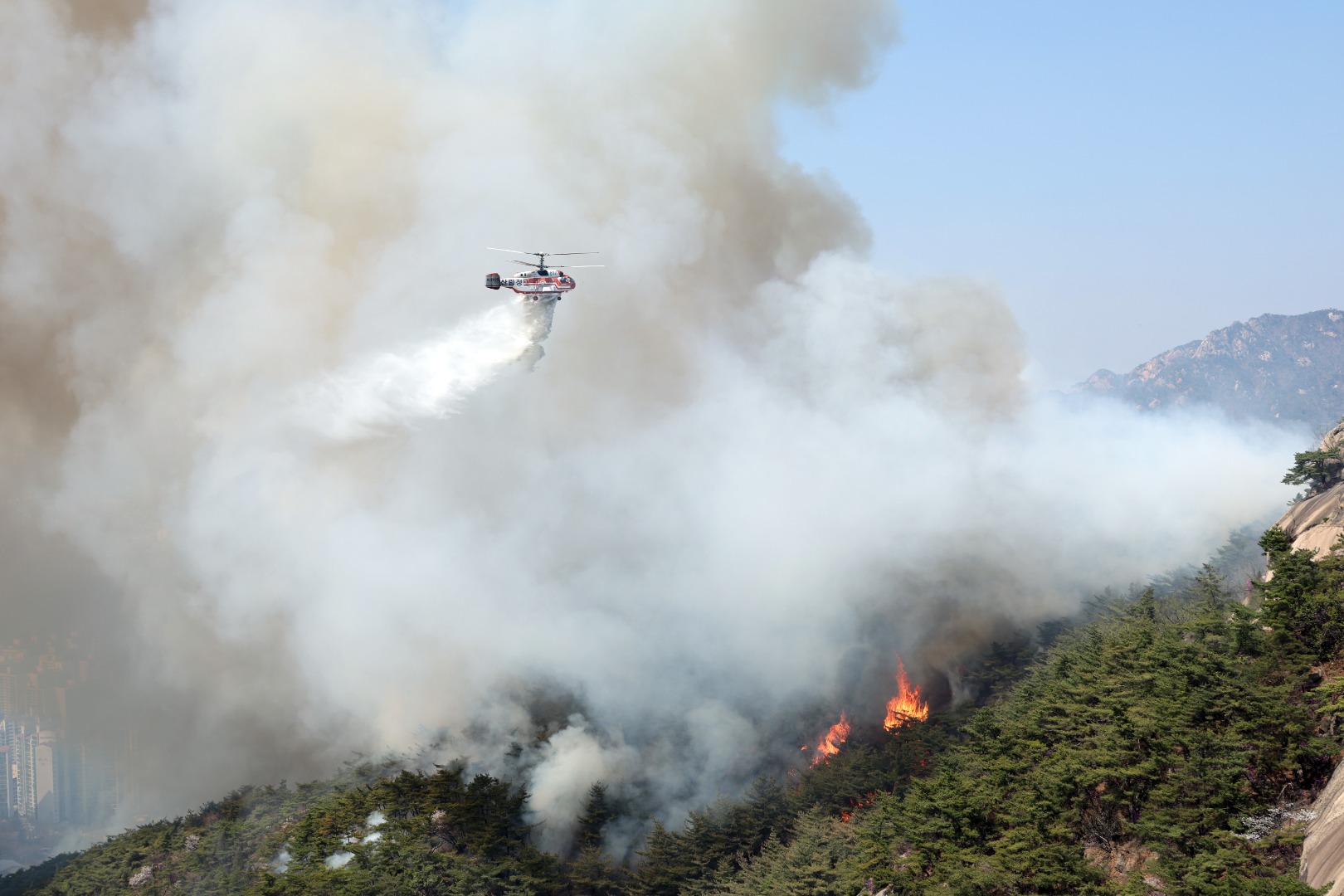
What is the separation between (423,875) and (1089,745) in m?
27.7

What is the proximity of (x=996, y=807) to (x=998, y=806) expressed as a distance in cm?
8

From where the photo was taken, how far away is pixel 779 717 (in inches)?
2640

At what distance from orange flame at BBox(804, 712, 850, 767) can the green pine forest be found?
328 cm

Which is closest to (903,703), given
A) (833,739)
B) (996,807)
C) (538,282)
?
(833,739)

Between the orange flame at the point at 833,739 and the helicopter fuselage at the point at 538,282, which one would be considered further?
the orange flame at the point at 833,739

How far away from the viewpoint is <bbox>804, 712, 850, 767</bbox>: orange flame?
2522 inches

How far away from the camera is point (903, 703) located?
68500 mm

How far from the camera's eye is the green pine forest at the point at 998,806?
2988cm

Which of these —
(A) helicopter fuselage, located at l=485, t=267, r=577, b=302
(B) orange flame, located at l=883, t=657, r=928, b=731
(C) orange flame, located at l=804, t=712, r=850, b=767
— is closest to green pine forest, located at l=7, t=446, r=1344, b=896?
(B) orange flame, located at l=883, t=657, r=928, b=731

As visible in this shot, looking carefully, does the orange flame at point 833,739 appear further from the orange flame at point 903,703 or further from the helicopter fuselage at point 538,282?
the helicopter fuselage at point 538,282

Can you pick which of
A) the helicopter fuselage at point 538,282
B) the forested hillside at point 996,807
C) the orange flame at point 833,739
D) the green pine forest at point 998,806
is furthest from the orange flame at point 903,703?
the helicopter fuselage at point 538,282

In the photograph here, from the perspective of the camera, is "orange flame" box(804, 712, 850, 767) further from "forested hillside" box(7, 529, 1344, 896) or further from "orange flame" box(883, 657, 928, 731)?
"forested hillside" box(7, 529, 1344, 896)

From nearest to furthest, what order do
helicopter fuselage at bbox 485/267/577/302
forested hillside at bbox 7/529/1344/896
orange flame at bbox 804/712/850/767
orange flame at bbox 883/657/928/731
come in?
forested hillside at bbox 7/529/1344/896, helicopter fuselage at bbox 485/267/577/302, orange flame at bbox 804/712/850/767, orange flame at bbox 883/657/928/731

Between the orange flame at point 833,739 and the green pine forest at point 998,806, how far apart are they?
3280 millimetres
